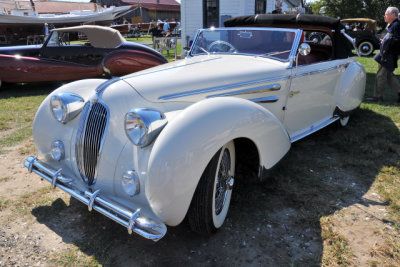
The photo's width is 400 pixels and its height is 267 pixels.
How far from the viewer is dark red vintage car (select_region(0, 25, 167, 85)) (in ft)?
24.9

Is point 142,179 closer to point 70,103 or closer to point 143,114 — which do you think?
point 143,114

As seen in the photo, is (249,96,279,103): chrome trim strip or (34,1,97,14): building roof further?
(34,1,97,14): building roof

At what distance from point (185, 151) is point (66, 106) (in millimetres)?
1347

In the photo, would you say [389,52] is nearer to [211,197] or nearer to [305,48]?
[305,48]

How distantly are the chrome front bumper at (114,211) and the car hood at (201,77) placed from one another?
878 millimetres

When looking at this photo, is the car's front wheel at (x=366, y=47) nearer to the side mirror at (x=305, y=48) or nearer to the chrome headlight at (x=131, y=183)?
the side mirror at (x=305, y=48)

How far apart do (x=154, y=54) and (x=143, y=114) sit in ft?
22.4

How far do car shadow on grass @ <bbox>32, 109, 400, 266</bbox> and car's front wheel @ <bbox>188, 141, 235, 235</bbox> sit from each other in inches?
6.4

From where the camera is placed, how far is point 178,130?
2055mm

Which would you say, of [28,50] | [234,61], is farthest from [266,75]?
[28,50]

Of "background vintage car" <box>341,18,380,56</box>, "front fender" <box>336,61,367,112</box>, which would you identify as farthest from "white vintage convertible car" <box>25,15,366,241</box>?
"background vintage car" <box>341,18,380,56</box>

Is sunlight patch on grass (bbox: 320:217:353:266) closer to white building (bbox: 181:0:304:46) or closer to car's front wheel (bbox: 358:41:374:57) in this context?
white building (bbox: 181:0:304:46)

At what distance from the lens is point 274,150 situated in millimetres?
2717

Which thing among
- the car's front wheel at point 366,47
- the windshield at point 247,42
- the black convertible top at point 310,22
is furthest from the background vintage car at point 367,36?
the windshield at point 247,42
